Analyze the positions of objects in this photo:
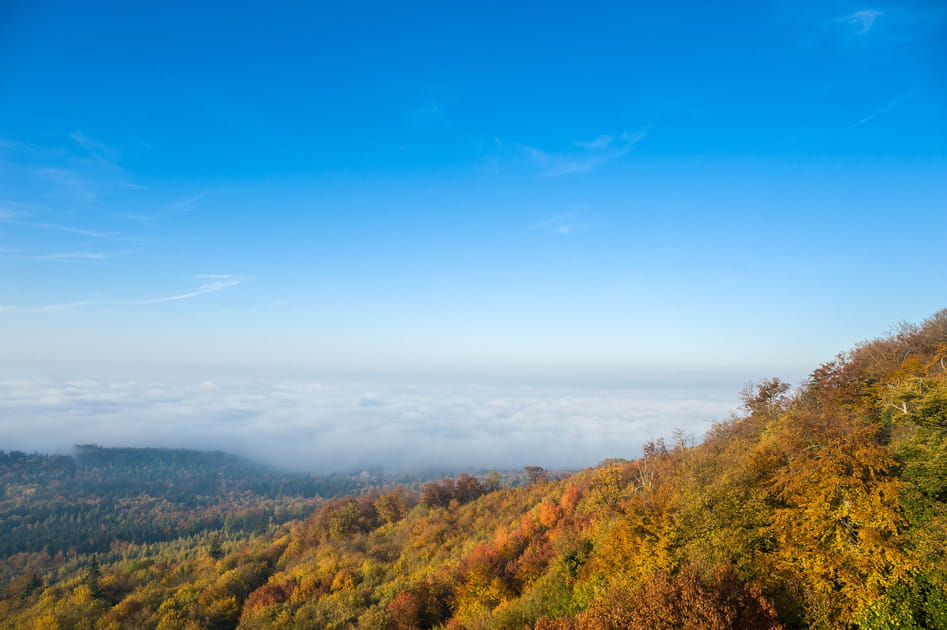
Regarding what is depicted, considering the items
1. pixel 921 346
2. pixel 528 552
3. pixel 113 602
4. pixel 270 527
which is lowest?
pixel 270 527

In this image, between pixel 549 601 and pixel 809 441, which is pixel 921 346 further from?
pixel 549 601

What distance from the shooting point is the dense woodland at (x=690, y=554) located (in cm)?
2502

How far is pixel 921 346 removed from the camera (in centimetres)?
5456

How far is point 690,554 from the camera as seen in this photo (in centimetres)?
3422

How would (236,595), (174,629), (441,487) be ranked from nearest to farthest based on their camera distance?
(174,629)
(236,595)
(441,487)

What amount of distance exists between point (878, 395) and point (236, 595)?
10284cm

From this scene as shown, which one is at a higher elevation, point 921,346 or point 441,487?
point 921,346

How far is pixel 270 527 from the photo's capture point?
198875mm

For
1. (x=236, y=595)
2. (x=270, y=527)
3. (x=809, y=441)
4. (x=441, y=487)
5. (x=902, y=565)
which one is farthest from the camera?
(x=270, y=527)

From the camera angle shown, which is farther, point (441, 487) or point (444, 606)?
point (441, 487)

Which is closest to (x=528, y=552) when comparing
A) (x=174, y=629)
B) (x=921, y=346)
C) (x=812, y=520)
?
(x=812, y=520)

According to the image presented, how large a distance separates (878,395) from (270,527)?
233406 mm

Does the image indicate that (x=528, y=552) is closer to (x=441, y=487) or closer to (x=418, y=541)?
(x=418, y=541)

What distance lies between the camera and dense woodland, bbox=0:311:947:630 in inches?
985
